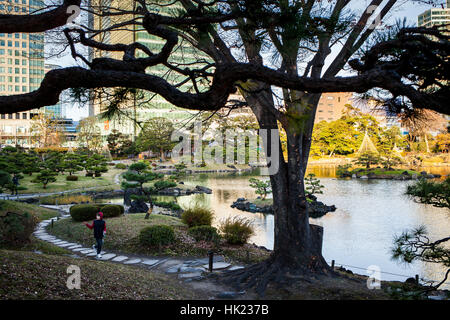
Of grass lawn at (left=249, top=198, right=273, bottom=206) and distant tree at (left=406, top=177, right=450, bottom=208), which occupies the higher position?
distant tree at (left=406, top=177, right=450, bottom=208)

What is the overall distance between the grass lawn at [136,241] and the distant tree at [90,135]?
102ft

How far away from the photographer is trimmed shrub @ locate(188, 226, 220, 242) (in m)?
8.18

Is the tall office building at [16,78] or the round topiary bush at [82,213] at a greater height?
the tall office building at [16,78]

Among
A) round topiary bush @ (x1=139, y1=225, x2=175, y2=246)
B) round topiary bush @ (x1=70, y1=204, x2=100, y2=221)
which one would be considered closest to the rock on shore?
round topiary bush @ (x1=70, y1=204, x2=100, y2=221)

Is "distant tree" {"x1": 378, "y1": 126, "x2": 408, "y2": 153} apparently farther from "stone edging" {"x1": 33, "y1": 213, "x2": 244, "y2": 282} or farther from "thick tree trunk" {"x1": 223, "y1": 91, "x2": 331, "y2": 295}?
"thick tree trunk" {"x1": 223, "y1": 91, "x2": 331, "y2": 295}

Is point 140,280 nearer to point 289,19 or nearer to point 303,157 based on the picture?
point 303,157

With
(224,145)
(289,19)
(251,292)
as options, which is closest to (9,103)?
(289,19)

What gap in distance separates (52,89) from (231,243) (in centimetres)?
644

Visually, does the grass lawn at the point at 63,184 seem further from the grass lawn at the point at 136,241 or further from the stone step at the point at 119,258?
the stone step at the point at 119,258

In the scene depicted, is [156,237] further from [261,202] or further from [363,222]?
[261,202]

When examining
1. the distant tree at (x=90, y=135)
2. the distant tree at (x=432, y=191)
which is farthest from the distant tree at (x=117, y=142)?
the distant tree at (x=432, y=191)

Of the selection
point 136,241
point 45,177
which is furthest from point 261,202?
point 45,177

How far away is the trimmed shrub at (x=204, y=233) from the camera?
8177 mm

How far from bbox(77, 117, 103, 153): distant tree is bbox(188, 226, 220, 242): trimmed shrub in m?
33.2
